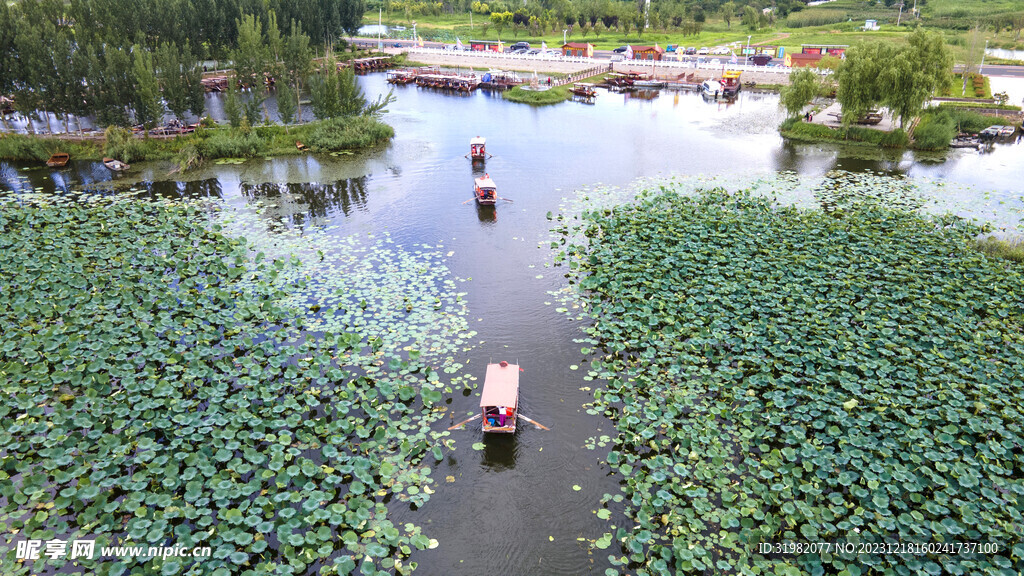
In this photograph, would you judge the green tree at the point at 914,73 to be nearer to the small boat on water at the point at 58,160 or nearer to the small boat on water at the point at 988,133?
the small boat on water at the point at 988,133

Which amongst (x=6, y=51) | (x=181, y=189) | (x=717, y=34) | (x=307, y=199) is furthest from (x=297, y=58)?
(x=717, y=34)

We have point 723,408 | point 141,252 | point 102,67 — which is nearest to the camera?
point 723,408

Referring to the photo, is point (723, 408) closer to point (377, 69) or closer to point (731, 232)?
point (731, 232)

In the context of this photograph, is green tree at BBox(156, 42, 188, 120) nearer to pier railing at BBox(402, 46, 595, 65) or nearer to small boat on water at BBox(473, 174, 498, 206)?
small boat on water at BBox(473, 174, 498, 206)

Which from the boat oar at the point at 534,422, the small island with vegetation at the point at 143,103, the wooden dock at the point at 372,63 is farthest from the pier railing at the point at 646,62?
the boat oar at the point at 534,422

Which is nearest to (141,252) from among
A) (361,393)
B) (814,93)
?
(361,393)

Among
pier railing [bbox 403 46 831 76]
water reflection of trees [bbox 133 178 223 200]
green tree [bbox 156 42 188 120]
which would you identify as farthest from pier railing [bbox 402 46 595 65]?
water reflection of trees [bbox 133 178 223 200]
